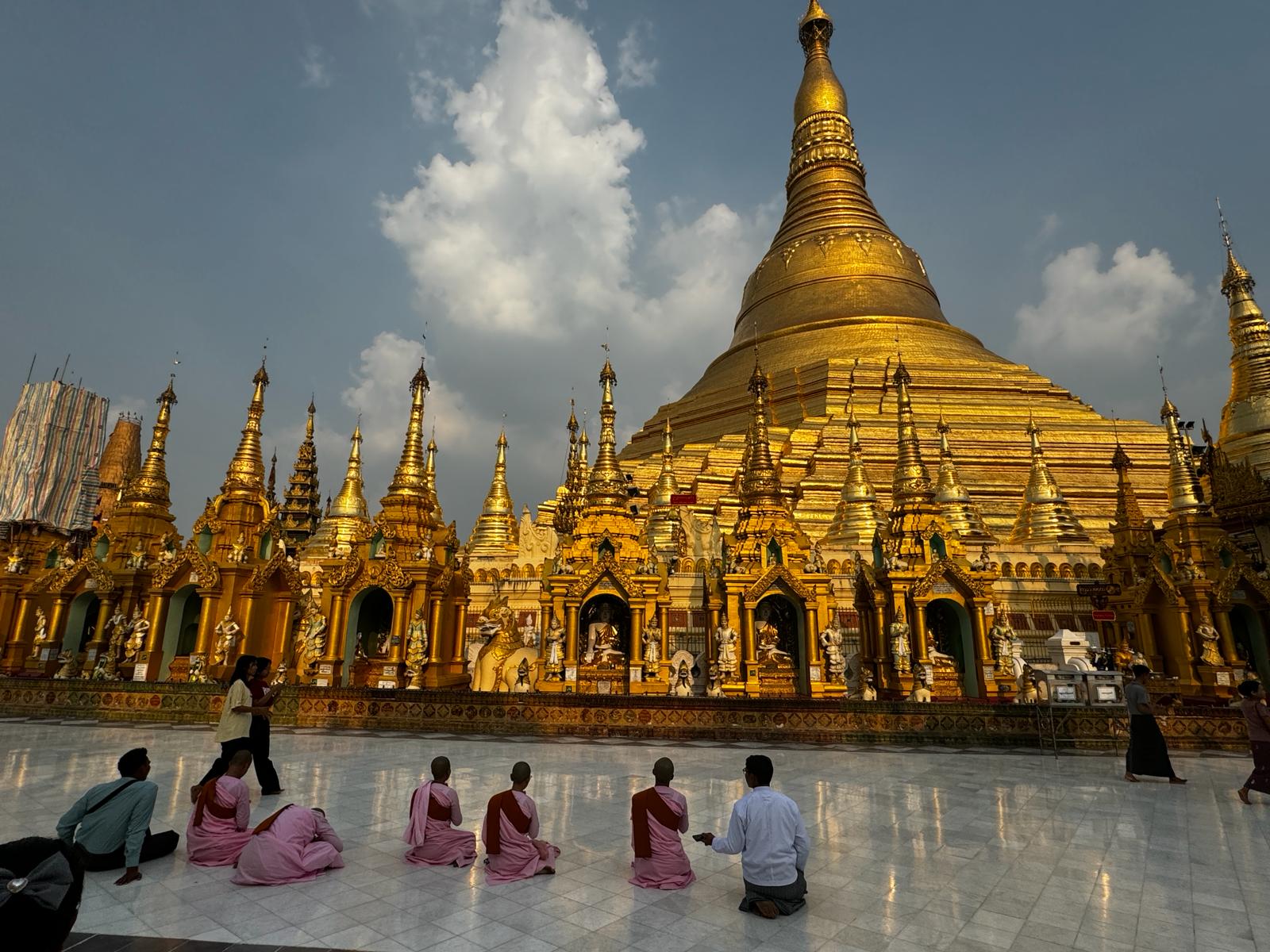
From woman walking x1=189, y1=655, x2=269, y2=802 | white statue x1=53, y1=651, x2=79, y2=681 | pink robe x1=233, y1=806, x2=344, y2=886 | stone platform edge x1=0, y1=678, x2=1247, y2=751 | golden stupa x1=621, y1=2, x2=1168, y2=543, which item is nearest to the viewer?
pink robe x1=233, y1=806, x2=344, y2=886

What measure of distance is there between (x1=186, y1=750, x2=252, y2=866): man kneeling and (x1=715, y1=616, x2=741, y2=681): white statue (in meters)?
11.5

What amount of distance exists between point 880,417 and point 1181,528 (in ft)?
46.6

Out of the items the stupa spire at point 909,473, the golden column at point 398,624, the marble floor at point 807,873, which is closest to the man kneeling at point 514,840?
the marble floor at point 807,873

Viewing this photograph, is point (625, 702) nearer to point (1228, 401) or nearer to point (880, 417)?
point (880, 417)

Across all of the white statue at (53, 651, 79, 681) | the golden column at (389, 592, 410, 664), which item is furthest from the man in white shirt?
the white statue at (53, 651, 79, 681)

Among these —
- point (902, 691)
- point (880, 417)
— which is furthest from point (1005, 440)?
point (902, 691)

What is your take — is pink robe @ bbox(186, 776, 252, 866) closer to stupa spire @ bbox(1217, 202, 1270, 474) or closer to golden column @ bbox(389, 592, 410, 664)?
golden column @ bbox(389, 592, 410, 664)

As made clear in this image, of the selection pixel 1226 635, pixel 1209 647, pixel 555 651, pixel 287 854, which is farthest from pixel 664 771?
pixel 1226 635

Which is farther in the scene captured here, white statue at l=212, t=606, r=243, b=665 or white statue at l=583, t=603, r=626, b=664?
white statue at l=212, t=606, r=243, b=665

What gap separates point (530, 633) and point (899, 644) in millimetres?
10651

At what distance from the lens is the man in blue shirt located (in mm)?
5180

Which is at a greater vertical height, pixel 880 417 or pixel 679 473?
pixel 880 417

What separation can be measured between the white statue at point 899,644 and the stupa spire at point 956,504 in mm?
8352

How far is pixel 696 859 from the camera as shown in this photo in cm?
585
